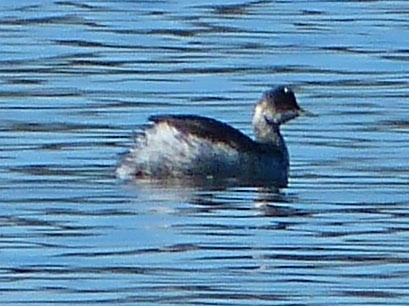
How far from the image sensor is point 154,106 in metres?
22.6

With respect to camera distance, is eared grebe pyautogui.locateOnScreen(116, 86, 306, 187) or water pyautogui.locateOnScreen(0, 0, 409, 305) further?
eared grebe pyautogui.locateOnScreen(116, 86, 306, 187)

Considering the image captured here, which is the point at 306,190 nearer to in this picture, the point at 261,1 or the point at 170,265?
the point at 170,265

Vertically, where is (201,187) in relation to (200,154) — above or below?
below

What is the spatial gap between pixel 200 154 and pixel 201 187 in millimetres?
619

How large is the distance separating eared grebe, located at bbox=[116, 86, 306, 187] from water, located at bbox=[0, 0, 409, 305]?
0.81 ft

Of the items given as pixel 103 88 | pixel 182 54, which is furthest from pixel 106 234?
pixel 182 54

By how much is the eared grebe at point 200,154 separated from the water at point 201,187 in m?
0.25

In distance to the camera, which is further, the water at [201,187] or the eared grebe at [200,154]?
the eared grebe at [200,154]

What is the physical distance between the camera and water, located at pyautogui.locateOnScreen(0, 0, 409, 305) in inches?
579

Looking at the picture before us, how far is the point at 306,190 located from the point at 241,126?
3380mm

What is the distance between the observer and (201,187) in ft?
62.8

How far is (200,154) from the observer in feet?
64.7

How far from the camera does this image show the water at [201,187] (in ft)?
48.3

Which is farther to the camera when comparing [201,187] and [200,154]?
[200,154]
